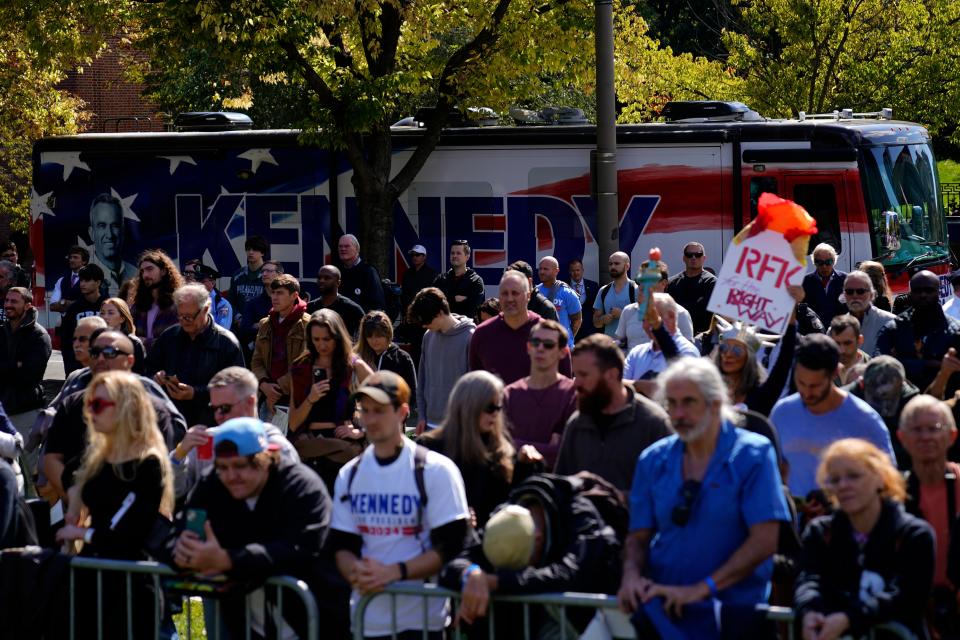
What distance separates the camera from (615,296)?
13.3 meters

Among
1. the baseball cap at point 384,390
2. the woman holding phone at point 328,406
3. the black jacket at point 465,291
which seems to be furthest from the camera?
the black jacket at point 465,291

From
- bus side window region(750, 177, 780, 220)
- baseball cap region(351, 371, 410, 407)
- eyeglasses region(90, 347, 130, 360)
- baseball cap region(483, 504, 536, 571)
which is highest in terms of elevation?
bus side window region(750, 177, 780, 220)

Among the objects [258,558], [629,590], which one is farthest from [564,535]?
[258,558]

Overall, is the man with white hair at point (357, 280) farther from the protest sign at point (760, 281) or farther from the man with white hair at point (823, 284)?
the protest sign at point (760, 281)

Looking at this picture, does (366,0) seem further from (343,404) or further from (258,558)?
(258,558)

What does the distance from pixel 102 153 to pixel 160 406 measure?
12194 mm

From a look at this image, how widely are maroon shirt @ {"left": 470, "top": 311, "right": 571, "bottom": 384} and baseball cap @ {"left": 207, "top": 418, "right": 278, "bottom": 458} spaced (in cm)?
343

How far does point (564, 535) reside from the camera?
217 inches

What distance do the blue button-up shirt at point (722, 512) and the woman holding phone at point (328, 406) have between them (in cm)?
346

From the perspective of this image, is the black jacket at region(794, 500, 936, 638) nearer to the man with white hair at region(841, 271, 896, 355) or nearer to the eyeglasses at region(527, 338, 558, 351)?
the eyeglasses at region(527, 338, 558, 351)

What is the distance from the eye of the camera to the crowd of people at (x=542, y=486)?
5.07 m

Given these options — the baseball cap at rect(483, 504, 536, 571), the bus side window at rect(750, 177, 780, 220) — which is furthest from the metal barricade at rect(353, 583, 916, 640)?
the bus side window at rect(750, 177, 780, 220)

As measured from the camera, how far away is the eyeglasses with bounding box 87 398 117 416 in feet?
20.8

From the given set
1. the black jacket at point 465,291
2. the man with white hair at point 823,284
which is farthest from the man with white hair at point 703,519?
the black jacket at point 465,291
